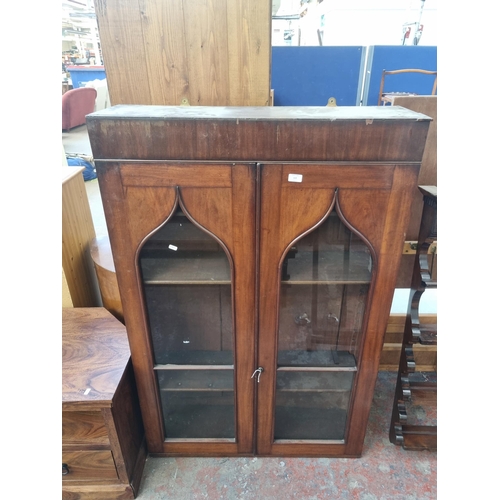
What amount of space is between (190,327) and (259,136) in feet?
1.92

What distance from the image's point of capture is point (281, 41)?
8.48m

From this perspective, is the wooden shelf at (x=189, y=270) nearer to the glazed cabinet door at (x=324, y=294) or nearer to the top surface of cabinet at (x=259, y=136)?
the glazed cabinet door at (x=324, y=294)

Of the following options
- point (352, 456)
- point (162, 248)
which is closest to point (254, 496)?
point (352, 456)

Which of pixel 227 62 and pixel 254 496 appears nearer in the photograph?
pixel 227 62

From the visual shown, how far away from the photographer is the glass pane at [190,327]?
2.79 ft

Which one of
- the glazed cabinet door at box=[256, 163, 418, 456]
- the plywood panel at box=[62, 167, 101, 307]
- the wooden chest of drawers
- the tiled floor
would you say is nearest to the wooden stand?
the tiled floor

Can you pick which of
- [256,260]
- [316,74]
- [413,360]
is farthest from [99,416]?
[316,74]

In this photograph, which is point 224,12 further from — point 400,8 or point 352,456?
point 400,8

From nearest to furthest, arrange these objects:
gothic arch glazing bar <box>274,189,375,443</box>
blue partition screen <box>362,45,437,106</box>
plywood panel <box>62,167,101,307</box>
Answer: gothic arch glazing bar <box>274,189,375,443</box> → plywood panel <box>62,167,101,307</box> → blue partition screen <box>362,45,437,106</box>

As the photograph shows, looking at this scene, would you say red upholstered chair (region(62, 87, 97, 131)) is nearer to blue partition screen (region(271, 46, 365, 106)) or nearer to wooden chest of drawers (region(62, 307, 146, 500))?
blue partition screen (region(271, 46, 365, 106))

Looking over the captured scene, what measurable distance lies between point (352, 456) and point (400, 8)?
4.75m

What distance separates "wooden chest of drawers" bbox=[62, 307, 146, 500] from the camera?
2.98ft

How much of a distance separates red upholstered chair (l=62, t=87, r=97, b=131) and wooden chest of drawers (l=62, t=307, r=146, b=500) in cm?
507
